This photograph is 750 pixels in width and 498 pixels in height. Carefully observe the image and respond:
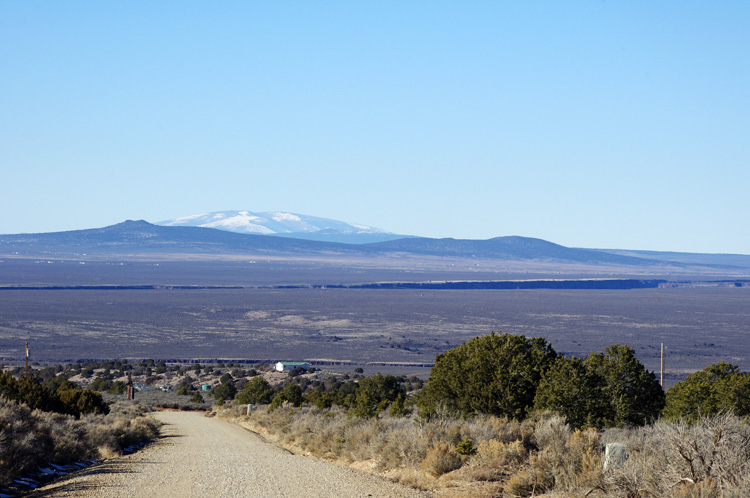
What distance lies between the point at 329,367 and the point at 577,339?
27205mm

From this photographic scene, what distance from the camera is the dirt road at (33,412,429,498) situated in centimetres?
1173

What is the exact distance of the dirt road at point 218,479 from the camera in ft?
38.5

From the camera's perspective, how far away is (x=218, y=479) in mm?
12992

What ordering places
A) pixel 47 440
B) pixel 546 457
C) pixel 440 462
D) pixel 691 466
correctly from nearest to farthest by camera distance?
pixel 691 466 → pixel 546 457 → pixel 440 462 → pixel 47 440

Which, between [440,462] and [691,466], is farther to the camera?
[440,462]

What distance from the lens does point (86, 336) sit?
8912 centimetres

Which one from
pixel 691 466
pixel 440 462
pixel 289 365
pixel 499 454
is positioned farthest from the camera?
pixel 289 365

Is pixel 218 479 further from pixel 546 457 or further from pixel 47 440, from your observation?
pixel 546 457

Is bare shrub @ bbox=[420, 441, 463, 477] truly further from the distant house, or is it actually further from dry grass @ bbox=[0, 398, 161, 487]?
the distant house

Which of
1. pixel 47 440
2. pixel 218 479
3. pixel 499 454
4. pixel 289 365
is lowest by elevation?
pixel 289 365

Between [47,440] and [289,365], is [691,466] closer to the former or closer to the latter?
[47,440]

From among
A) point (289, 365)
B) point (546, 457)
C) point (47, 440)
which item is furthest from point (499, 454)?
point (289, 365)

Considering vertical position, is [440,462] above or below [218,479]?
above

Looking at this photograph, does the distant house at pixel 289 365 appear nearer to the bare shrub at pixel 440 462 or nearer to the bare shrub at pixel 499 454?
the bare shrub at pixel 440 462
